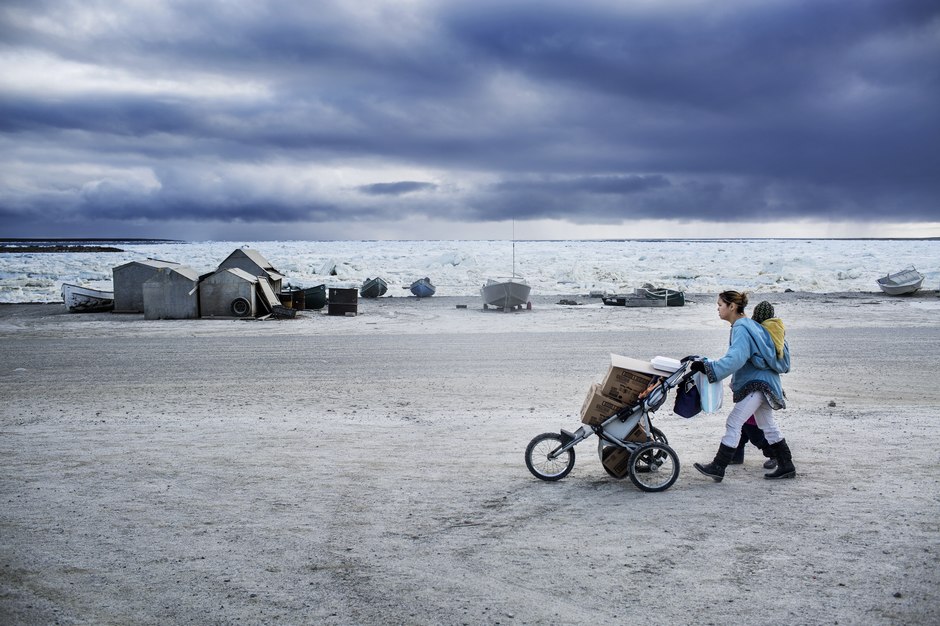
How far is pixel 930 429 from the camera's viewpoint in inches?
336

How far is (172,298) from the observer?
23375 mm

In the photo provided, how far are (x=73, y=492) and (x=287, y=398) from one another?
14.9ft

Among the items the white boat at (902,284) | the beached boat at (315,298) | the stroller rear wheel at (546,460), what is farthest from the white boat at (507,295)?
the stroller rear wheel at (546,460)

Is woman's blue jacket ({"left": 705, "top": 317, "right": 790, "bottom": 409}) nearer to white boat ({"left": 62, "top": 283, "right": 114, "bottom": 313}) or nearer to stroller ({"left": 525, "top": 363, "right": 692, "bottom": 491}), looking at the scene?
stroller ({"left": 525, "top": 363, "right": 692, "bottom": 491})

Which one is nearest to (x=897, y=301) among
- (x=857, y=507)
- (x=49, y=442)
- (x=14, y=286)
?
(x=857, y=507)

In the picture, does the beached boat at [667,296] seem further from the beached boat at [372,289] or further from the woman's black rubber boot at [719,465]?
the woman's black rubber boot at [719,465]

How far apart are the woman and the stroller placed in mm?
381

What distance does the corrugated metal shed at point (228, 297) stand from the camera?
23359mm

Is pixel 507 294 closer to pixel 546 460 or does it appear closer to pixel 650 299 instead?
pixel 650 299

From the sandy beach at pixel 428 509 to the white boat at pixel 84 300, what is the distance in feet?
49.5

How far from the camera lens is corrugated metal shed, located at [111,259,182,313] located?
25.2 meters

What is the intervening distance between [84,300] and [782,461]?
26.3 metres

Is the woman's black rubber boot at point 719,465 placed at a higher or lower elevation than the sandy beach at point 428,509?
higher

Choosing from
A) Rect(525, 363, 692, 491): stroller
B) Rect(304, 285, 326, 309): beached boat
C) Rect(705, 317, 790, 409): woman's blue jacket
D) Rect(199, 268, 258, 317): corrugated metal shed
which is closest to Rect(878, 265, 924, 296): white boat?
Rect(304, 285, 326, 309): beached boat
